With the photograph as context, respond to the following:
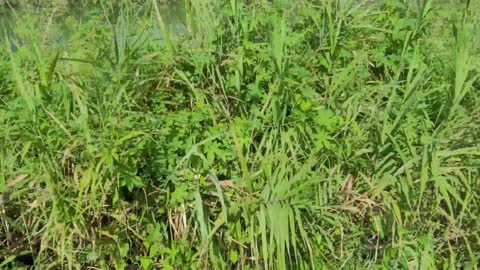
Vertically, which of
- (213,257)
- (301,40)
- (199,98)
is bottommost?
(213,257)

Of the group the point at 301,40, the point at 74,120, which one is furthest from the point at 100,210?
the point at 301,40

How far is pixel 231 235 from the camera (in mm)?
1921

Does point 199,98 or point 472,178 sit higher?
point 199,98

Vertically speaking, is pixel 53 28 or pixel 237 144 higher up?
pixel 53 28

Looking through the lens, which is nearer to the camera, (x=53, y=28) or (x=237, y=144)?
(x=237, y=144)

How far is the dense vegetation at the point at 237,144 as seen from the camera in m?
1.84

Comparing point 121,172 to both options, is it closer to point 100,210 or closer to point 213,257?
point 100,210

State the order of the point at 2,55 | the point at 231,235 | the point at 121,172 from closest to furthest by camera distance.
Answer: the point at 121,172
the point at 231,235
the point at 2,55

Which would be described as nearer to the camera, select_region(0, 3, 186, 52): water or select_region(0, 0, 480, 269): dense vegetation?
select_region(0, 0, 480, 269): dense vegetation

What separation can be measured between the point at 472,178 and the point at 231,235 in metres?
1.05

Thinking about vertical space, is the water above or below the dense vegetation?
above

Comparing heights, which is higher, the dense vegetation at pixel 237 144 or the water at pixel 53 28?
the water at pixel 53 28

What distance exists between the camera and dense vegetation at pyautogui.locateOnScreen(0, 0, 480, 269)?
1.84 metres

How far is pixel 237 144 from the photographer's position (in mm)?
1919
